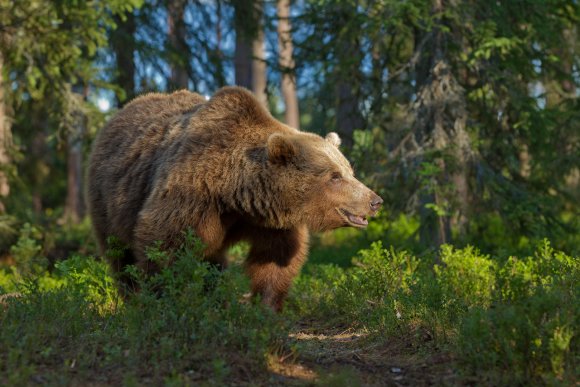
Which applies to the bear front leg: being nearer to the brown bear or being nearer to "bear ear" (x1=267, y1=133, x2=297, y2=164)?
the brown bear

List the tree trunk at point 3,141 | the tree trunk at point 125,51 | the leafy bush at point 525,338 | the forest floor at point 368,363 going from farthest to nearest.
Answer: the tree trunk at point 125,51
the tree trunk at point 3,141
the forest floor at point 368,363
the leafy bush at point 525,338

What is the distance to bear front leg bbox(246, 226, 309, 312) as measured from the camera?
6.80 metres

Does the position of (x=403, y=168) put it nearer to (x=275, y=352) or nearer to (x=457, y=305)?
(x=457, y=305)

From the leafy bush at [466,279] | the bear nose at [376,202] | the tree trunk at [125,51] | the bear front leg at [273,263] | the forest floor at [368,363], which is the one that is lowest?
the forest floor at [368,363]

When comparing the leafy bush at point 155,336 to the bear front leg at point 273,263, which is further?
the bear front leg at point 273,263

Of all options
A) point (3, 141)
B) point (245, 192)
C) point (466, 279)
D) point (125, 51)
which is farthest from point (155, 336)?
point (125, 51)

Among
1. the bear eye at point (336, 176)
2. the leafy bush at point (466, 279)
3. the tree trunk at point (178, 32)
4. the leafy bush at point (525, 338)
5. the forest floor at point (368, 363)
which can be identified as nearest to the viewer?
the leafy bush at point (525, 338)

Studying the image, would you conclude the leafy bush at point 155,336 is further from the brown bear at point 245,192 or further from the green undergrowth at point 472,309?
the green undergrowth at point 472,309

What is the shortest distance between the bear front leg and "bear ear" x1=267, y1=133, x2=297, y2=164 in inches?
30.3

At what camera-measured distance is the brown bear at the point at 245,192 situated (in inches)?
248

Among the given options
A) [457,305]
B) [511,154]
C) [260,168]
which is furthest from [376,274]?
[511,154]

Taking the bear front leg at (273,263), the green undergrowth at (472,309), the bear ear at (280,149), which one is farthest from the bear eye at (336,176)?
the green undergrowth at (472,309)

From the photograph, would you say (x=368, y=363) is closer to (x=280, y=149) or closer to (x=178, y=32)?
(x=280, y=149)

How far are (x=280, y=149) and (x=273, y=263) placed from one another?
1.18m
